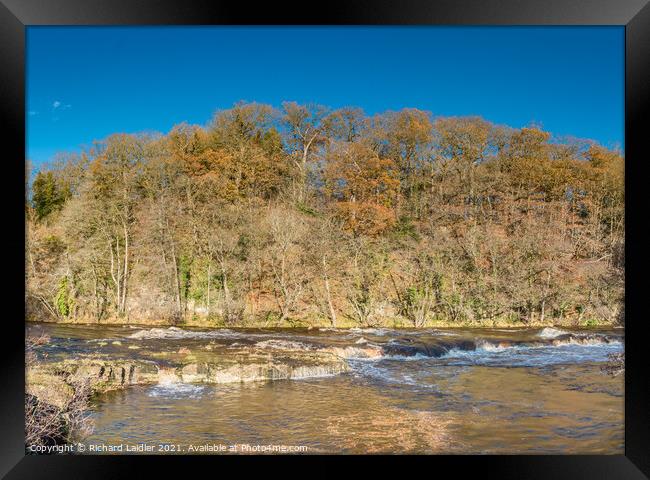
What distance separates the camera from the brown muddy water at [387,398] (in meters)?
4.59

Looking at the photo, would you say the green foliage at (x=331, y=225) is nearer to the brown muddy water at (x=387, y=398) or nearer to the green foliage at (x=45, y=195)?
the green foliage at (x=45, y=195)

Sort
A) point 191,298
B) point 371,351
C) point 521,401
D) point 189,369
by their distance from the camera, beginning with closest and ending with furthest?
1. point 521,401
2. point 189,369
3. point 371,351
4. point 191,298

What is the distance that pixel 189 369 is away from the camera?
5.58 m

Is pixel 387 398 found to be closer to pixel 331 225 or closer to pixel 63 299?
pixel 331 225

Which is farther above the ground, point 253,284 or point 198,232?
point 198,232

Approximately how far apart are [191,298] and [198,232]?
40.0 inches

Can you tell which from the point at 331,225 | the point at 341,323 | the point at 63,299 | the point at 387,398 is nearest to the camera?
the point at 387,398

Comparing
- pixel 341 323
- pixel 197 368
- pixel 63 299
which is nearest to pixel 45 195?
pixel 63 299
